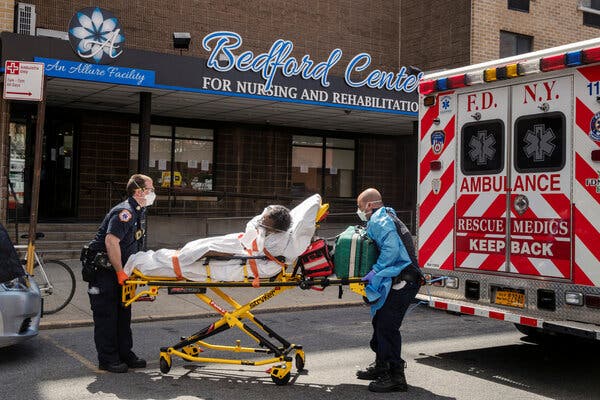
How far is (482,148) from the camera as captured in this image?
709cm

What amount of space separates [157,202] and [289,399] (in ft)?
43.9

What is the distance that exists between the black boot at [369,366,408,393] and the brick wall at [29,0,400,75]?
14.2 metres

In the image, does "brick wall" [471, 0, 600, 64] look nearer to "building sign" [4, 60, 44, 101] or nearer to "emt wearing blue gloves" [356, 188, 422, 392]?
"building sign" [4, 60, 44, 101]

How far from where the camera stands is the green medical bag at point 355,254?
6.03 meters

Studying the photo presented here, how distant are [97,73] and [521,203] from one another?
9.06 metres

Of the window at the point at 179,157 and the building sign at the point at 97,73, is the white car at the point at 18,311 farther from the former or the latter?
the window at the point at 179,157

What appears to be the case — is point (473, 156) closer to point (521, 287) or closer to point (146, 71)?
point (521, 287)

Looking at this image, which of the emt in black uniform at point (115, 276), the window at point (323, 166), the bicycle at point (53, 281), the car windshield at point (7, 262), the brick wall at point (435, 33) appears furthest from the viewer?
the brick wall at point (435, 33)

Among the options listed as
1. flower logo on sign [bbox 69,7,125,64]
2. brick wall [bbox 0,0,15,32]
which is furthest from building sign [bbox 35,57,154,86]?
brick wall [bbox 0,0,15,32]

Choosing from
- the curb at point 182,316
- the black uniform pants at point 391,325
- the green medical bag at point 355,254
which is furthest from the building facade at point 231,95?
the black uniform pants at point 391,325

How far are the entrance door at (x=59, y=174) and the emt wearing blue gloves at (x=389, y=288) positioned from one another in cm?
1330

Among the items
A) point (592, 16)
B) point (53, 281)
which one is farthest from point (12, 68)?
point (592, 16)

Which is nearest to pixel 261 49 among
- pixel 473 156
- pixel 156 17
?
pixel 156 17

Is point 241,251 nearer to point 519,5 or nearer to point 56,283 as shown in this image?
point 56,283
